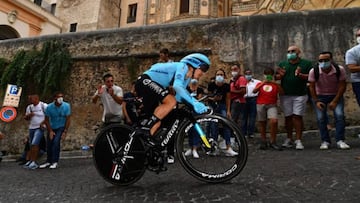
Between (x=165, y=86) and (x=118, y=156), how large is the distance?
995mm

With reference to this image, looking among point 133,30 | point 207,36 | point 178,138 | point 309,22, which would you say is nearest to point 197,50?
point 207,36

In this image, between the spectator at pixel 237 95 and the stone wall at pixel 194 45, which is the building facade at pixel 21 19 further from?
the spectator at pixel 237 95

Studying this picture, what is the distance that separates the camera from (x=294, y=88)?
653 centimetres

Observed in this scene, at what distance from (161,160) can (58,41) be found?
8.32 metres

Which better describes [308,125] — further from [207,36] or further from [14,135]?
[14,135]

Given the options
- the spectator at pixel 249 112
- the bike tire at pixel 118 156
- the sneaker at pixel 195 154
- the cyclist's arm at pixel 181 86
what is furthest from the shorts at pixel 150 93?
the spectator at pixel 249 112

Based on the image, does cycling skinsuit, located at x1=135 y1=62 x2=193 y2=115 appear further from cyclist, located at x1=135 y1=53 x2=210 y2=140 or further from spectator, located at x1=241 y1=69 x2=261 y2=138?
spectator, located at x1=241 y1=69 x2=261 y2=138

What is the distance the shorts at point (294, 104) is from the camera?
645cm

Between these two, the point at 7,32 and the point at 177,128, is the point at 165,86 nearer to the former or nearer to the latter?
the point at 177,128

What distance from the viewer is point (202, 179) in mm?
3590

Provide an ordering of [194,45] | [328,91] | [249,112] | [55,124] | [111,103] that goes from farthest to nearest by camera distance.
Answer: [194,45]
[249,112]
[55,124]
[111,103]
[328,91]

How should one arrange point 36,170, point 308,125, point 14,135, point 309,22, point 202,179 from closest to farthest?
1. point 202,179
2. point 36,170
3. point 308,125
4. point 309,22
5. point 14,135

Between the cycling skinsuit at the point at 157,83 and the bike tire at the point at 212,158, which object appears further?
the cycling skinsuit at the point at 157,83

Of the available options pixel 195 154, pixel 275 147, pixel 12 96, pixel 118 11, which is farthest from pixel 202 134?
pixel 118 11
